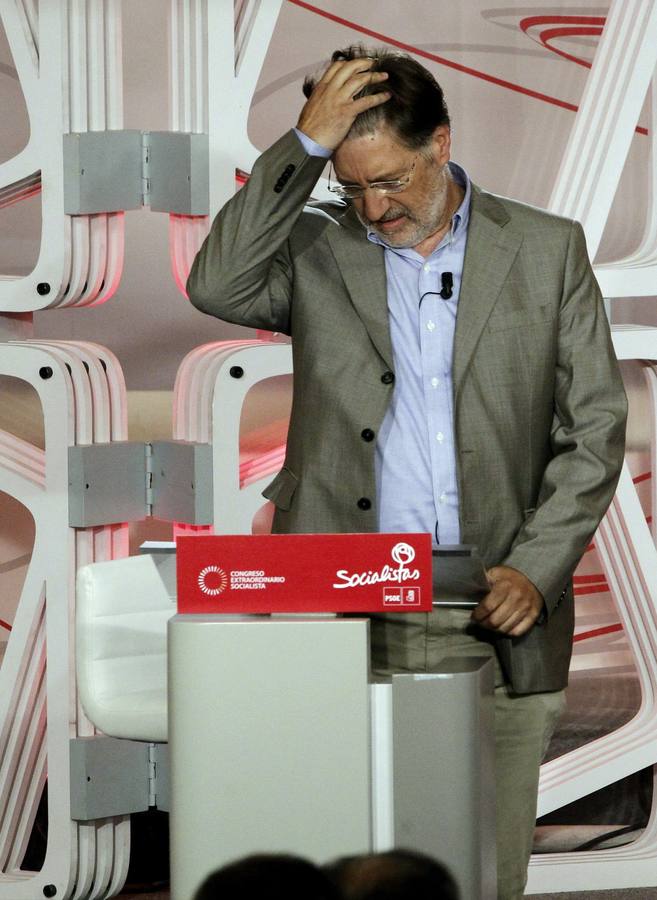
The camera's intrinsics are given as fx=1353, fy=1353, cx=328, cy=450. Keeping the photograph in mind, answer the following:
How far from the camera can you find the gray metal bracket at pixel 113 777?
3291 mm

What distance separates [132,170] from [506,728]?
168 cm

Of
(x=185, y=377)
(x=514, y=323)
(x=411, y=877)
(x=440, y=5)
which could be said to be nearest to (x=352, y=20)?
(x=440, y=5)

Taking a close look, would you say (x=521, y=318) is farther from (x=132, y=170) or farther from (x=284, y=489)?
(x=132, y=170)

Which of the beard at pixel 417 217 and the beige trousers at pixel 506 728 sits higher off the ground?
the beard at pixel 417 217

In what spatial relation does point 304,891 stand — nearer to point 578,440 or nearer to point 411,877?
point 411,877

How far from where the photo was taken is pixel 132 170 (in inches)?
127

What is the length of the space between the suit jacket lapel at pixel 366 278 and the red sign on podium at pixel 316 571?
78 centimetres

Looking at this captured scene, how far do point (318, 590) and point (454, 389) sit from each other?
779mm

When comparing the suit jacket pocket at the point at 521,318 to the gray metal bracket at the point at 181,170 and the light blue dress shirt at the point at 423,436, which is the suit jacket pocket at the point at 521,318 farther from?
the gray metal bracket at the point at 181,170

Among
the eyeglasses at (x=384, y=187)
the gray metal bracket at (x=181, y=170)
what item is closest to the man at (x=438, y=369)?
the eyeglasses at (x=384, y=187)

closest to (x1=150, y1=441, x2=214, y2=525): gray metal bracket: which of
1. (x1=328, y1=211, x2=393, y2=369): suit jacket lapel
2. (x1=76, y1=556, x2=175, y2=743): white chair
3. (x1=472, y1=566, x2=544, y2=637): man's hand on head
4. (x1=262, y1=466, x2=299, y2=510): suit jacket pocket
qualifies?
(x1=76, y1=556, x2=175, y2=743): white chair

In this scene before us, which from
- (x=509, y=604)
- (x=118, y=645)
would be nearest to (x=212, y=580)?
(x=509, y=604)

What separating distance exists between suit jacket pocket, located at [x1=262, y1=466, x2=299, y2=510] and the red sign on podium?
801mm

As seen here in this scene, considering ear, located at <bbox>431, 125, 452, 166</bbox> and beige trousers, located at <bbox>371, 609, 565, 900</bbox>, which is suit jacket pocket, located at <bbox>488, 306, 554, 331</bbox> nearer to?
ear, located at <bbox>431, 125, 452, 166</bbox>
